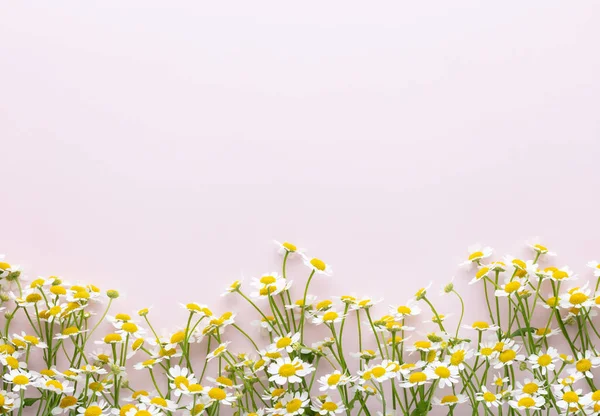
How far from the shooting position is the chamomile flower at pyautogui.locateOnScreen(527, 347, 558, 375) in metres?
1.31

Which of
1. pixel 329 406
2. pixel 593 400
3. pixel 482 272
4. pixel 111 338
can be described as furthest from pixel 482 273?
pixel 111 338

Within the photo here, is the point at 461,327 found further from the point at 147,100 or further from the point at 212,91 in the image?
the point at 147,100

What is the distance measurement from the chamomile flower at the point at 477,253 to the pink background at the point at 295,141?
1.0 inches

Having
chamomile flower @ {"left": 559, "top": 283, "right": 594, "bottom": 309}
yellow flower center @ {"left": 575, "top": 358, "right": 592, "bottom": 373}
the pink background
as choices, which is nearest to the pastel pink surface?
the pink background

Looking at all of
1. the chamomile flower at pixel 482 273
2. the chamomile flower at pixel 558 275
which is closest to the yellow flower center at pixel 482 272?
the chamomile flower at pixel 482 273

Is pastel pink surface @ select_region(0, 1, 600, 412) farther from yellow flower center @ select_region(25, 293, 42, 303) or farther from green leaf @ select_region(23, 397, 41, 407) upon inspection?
green leaf @ select_region(23, 397, 41, 407)

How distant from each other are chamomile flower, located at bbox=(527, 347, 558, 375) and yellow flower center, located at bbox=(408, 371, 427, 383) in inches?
8.8

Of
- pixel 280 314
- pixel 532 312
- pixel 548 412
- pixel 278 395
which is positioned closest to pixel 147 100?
pixel 280 314

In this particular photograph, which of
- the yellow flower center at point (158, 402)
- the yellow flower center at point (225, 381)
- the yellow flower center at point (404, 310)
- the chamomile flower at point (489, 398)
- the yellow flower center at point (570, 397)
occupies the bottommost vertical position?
the yellow flower center at point (158, 402)

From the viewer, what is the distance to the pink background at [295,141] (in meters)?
1.46

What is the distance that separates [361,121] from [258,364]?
0.59 meters

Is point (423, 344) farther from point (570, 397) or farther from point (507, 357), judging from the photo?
point (570, 397)

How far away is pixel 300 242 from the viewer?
147 cm

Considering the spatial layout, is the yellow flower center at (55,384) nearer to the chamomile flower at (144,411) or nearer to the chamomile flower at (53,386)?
the chamomile flower at (53,386)
